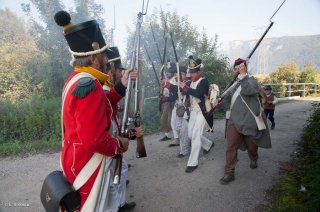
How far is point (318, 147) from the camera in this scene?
4957mm

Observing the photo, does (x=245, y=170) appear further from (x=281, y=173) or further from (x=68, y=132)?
(x=68, y=132)

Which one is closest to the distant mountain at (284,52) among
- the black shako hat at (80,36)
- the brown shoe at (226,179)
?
the brown shoe at (226,179)

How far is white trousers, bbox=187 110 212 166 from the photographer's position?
531cm

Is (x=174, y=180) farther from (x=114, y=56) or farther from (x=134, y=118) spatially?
(x=114, y=56)

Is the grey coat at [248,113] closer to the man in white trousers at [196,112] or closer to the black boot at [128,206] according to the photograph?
the man in white trousers at [196,112]

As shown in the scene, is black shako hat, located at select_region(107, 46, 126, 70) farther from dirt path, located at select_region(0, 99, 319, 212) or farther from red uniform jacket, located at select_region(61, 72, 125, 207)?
dirt path, located at select_region(0, 99, 319, 212)

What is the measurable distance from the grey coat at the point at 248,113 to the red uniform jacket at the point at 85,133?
2.97 metres

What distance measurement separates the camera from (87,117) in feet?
6.48

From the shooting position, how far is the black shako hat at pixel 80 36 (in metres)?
2.18

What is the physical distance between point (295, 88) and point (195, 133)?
16.0 m

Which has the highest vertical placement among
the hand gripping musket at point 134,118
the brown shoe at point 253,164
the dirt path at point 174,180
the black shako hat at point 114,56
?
the black shako hat at point 114,56

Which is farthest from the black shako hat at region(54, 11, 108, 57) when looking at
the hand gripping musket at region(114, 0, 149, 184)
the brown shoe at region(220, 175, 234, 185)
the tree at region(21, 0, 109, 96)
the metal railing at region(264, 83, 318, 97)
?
→ the metal railing at region(264, 83, 318, 97)

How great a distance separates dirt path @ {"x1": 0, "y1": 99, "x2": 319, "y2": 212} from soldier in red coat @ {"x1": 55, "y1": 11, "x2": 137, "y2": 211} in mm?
Answer: 1972

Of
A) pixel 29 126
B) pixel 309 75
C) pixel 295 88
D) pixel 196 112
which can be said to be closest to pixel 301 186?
pixel 196 112
